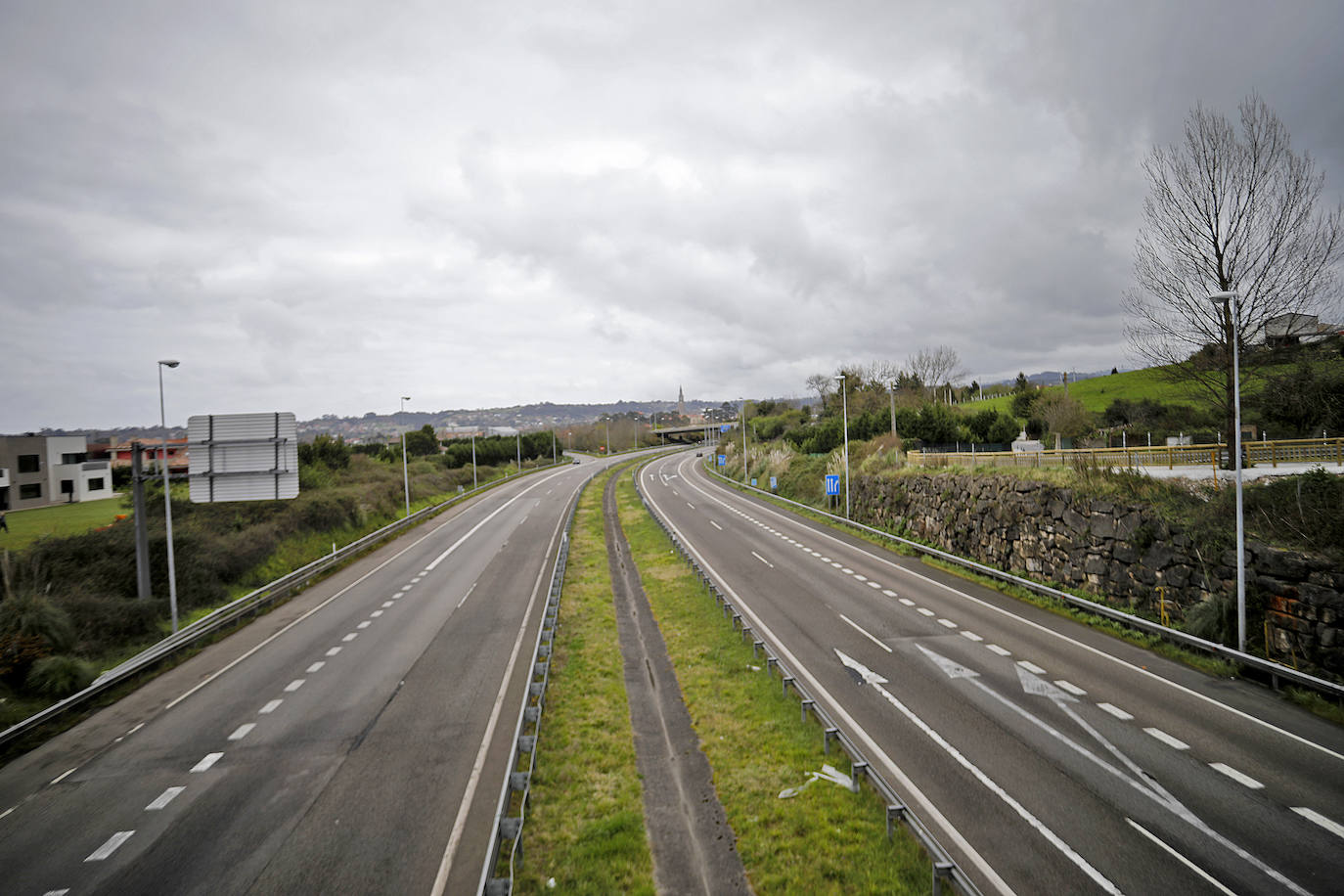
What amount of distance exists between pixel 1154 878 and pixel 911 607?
11.6 meters

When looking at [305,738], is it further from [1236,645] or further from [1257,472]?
[1257,472]

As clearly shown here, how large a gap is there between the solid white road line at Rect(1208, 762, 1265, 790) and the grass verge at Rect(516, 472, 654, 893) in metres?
8.88

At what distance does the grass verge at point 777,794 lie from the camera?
24.4 feet

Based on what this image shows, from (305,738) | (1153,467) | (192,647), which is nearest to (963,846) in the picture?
(305,738)

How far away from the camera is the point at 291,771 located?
1032 centimetres

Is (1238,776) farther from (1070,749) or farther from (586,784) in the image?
(586,784)

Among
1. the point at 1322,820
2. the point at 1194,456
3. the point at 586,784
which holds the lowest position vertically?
the point at 586,784

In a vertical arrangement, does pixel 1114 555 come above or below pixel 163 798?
above

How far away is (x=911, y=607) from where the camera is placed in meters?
18.6

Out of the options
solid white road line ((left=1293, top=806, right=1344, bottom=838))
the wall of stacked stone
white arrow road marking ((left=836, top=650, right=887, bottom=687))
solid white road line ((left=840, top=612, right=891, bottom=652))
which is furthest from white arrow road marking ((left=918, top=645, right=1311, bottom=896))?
the wall of stacked stone

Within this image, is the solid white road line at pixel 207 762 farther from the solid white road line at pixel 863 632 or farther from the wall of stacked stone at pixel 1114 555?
the wall of stacked stone at pixel 1114 555

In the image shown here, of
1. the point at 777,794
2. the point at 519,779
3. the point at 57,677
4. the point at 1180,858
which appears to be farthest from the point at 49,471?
the point at 1180,858

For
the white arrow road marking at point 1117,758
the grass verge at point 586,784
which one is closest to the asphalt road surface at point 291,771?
the grass verge at point 586,784

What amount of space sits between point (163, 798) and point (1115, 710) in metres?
16.7
